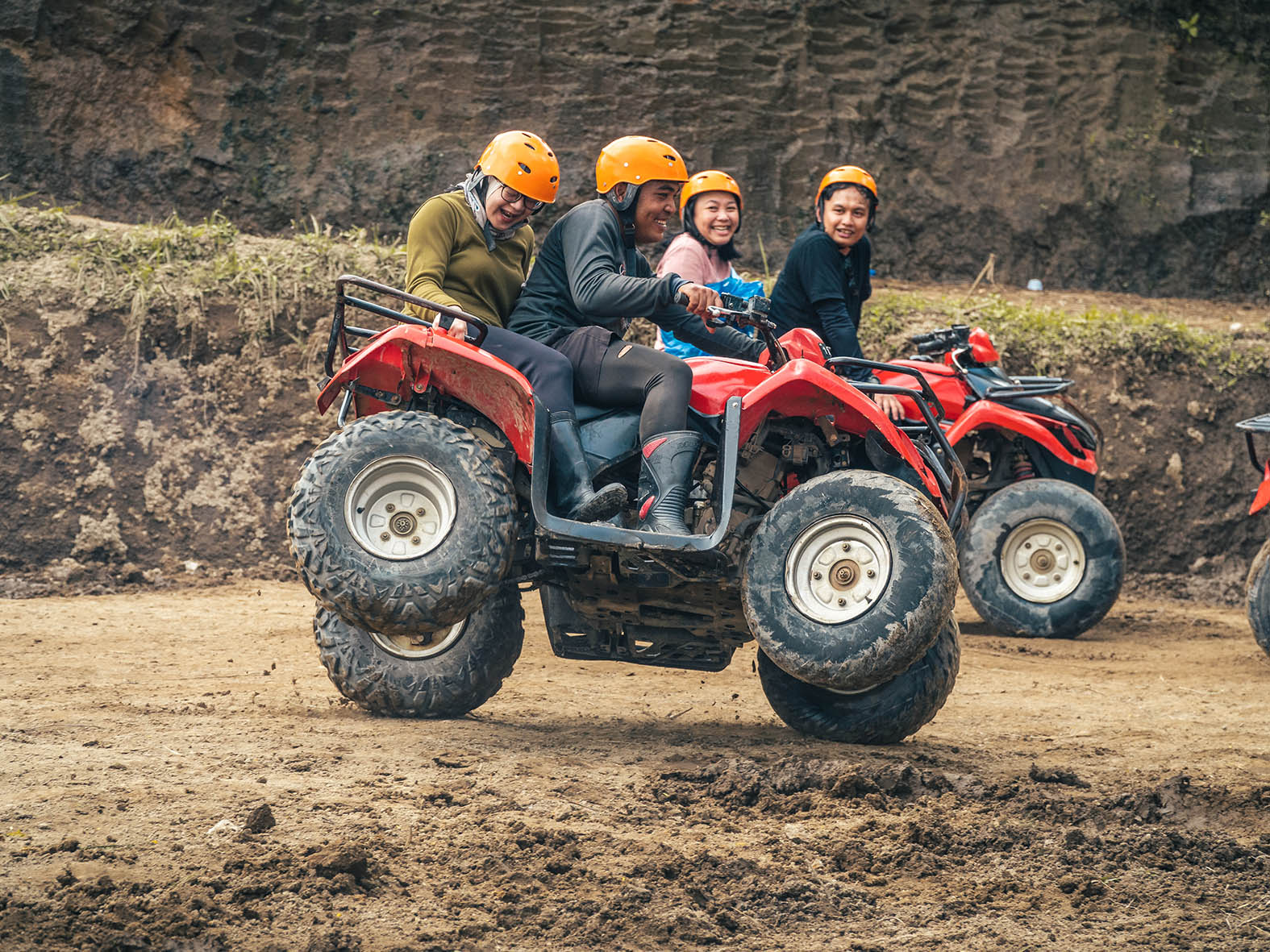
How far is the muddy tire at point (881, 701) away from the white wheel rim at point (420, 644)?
46.5 inches

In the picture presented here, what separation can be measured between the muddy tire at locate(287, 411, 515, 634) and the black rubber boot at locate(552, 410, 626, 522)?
243 mm

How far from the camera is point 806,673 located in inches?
183

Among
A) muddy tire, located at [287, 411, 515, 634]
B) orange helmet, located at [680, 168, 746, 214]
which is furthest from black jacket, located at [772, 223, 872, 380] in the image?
muddy tire, located at [287, 411, 515, 634]

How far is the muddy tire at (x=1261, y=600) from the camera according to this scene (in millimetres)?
7309

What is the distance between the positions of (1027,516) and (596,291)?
4371 millimetres

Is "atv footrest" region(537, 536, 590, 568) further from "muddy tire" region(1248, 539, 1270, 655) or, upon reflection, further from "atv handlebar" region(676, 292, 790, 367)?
"muddy tire" region(1248, 539, 1270, 655)

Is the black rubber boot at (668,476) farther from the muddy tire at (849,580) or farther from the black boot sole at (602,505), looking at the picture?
the muddy tire at (849,580)

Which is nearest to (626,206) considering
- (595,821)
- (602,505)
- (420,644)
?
(602,505)

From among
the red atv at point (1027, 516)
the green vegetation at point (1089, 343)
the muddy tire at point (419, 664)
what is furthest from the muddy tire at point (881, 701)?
the green vegetation at point (1089, 343)

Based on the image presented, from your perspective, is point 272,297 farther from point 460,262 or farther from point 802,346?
point 802,346

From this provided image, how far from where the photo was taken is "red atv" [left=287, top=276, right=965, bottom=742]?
462 cm

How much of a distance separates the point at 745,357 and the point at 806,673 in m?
1.59

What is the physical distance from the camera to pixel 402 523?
4777 millimetres

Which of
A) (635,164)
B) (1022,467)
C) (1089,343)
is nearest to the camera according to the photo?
(635,164)
